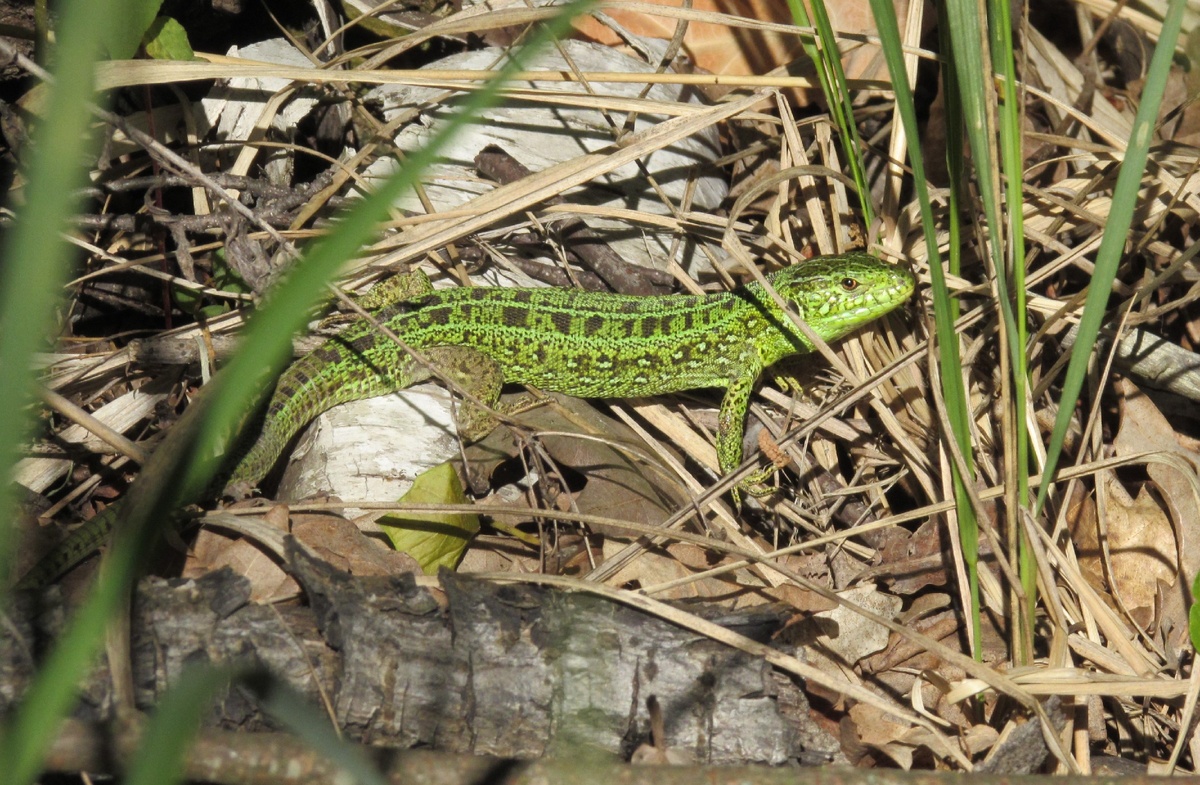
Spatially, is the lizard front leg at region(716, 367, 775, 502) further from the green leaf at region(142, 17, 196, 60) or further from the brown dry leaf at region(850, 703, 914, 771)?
the green leaf at region(142, 17, 196, 60)

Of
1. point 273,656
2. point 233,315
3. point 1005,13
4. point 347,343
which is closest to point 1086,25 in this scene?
point 1005,13

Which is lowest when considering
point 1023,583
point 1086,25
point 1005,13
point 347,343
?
point 1023,583

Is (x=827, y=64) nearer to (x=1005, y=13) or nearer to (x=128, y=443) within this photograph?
(x=1005, y=13)

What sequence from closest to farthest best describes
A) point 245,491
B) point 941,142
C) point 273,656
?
1. point 273,656
2. point 245,491
3. point 941,142

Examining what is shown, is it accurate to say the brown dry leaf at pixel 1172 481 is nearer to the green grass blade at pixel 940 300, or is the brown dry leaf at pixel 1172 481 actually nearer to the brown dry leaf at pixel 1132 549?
the brown dry leaf at pixel 1132 549

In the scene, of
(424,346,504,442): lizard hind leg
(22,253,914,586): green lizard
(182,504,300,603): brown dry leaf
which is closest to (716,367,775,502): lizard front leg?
(22,253,914,586): green lizard

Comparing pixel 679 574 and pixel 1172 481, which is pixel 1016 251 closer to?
pixel 1172 481
